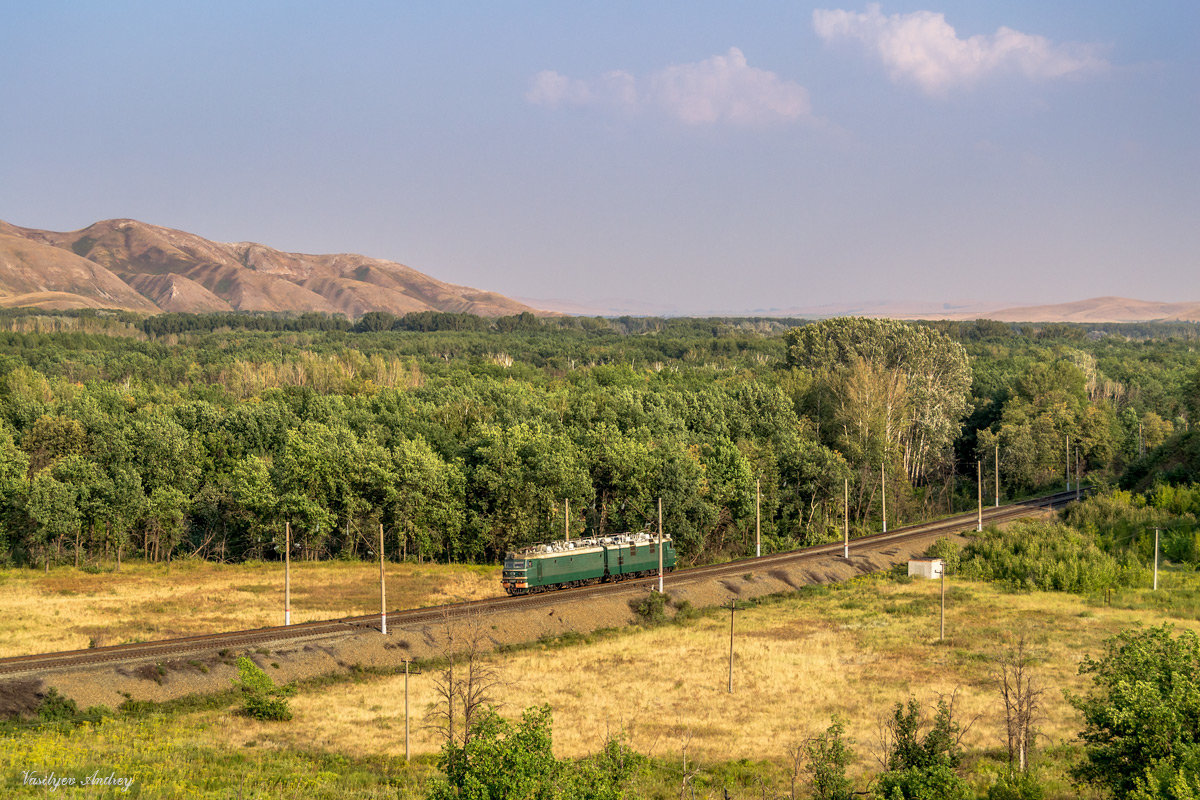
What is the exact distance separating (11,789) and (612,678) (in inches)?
1158

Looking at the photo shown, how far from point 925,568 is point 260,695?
57272mm

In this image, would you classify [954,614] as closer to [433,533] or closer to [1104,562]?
[1104,562]

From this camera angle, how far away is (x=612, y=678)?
5206 cm

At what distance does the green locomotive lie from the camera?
67438 mm

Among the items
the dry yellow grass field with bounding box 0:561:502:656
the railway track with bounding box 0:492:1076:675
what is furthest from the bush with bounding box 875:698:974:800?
the dry yellow grass field with bounding box 0:561:502:656

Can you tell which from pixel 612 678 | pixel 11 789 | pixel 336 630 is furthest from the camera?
pixel 336 630

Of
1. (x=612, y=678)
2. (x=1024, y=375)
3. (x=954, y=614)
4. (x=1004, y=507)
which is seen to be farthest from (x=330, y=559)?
(x=1024, y=375)

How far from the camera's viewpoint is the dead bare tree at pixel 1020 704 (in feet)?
113

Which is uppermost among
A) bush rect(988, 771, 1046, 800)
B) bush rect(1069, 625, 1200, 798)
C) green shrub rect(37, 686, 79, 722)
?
bush rect(1069, 625, 1200, 798)

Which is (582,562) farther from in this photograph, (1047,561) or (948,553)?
(1047,561)

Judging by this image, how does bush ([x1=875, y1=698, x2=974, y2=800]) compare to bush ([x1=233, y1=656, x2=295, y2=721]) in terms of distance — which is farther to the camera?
bush ([x1=233, y1=656, x2=295, y2=721])

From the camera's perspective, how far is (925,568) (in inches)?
3191

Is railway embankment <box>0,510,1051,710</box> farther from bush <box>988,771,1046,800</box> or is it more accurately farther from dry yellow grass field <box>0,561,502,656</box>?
bush <box>988,771,1046,800</box>

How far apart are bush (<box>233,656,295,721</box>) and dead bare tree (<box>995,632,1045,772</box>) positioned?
31.1m
